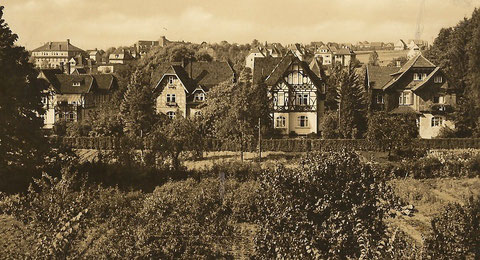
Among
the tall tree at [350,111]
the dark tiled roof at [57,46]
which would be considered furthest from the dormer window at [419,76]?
the dark tiled roof at [57,46]

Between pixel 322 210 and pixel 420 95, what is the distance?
41316 millimetres

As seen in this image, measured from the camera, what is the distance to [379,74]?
57469 millimetres

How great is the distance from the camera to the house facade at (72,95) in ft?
201

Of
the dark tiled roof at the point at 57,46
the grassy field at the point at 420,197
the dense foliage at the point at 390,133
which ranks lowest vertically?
the grassy field at the point at 420,197

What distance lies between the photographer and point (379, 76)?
2250 inches

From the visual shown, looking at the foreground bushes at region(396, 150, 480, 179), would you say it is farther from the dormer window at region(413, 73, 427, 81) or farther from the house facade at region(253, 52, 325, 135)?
the dormer window at region(413, 73, 427, 81)

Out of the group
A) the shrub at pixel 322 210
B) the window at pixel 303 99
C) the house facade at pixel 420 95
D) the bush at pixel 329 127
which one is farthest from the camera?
the house facade at pixel 420 95

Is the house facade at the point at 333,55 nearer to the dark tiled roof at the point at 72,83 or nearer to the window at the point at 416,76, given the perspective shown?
the dark tiled roof at the point at 72,83

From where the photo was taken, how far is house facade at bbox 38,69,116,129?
6122 centimetres

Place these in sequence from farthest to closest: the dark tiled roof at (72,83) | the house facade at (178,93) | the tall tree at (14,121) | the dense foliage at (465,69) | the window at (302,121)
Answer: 1. the dark tiled roof at (72,83)
2. the house facade at (178,93)
3. the window at (302,121)
4. the dense foliage at (465,69)
5. the tall tree at (14,121)

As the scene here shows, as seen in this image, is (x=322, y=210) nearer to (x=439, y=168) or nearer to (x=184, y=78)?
(x=439, y=168)

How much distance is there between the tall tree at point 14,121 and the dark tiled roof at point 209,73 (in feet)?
86.0

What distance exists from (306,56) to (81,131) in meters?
89.5

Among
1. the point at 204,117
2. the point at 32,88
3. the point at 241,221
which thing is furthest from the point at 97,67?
the point at 241,221
